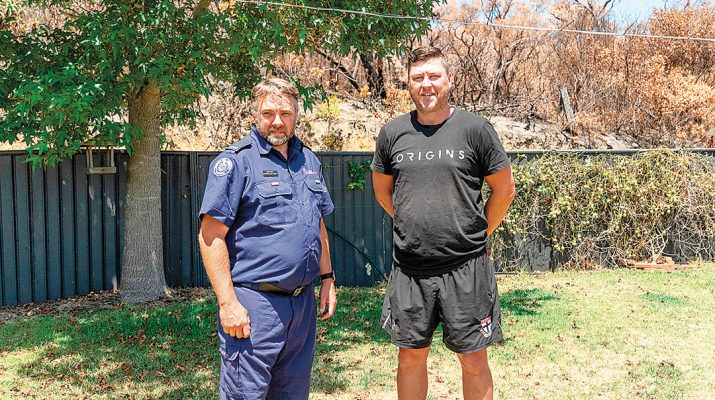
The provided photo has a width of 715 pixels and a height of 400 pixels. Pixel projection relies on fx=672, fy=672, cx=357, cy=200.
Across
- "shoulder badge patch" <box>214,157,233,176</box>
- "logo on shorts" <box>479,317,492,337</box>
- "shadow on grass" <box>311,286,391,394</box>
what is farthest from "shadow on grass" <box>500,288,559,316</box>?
"shoulder badge patch" <box>214,157,233,176</box>

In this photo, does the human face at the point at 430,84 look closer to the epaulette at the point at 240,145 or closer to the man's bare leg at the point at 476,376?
the epaulette at the point at 240,145

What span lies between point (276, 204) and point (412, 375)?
1.17m

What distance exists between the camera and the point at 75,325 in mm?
5793

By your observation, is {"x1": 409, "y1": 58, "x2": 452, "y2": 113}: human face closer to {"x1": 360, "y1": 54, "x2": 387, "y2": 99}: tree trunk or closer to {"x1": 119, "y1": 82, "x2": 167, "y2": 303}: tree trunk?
{"x1": 119, "y1": 82, "x2": 167, "y2": 303}: tree trunk

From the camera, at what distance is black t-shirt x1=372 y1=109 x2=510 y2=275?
3.04 m

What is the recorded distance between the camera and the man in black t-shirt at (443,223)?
3.04 meters

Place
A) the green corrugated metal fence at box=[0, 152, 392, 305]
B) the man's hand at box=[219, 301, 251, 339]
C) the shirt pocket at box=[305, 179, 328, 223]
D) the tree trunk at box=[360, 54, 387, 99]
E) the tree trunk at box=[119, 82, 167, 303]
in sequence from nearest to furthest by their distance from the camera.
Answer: the man's hand at box=[219, 301, 251, 339], the shirt pocket at box=[305, 179, 328, 223], the green corrugated metal fence at box=[0, 152, 392, 305], the tree trunk at box=[119, 82, 167, 303], the tree trunk at box=[360, 54, 387, 99]

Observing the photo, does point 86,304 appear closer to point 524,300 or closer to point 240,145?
point 524,300

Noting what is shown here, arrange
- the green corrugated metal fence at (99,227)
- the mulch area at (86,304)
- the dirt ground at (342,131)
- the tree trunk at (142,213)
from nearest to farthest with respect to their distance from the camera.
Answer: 1. the mulch area at (86,304)
2. the green corrugated metal fence at (99,227)
3. the tree trunk at (142,213)
4. the dirt ground at (342,131)

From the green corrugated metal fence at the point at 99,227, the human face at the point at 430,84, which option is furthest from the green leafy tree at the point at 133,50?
the human face at the point at 430,84

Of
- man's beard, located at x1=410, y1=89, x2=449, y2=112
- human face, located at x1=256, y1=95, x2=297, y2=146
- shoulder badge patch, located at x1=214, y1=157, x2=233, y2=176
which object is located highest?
man's beard, located at x1=410, y1=89, x2=449, y2=112

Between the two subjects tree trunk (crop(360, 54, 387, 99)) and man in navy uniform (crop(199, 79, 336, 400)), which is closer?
man in navy uniform (crop(199, 79, 336, 400))

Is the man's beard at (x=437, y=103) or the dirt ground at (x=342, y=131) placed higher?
the dirt ground at (x=342, y=131)

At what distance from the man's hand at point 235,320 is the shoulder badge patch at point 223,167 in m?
0.51
